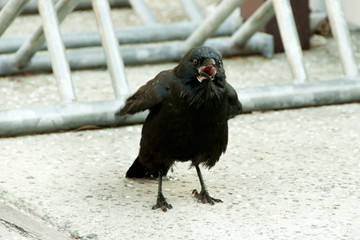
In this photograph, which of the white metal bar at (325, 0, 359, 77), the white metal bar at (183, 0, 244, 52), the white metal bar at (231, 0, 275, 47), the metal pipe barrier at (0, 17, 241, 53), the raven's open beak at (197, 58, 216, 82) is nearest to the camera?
the raven's open beak at (197, 58, 216, 82)

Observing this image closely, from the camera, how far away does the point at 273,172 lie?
3.82 meters

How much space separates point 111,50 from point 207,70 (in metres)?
1.67

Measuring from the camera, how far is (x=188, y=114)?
3211mm

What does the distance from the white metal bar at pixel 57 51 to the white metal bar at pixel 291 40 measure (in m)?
1.50

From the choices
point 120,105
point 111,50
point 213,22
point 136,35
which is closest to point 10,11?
point 111,50

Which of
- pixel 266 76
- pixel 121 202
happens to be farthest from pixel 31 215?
pixel 266 76

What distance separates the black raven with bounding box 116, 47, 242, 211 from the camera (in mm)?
3170

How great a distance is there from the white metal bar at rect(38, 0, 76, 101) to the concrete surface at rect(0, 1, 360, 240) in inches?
11.0

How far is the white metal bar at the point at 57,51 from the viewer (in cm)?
453

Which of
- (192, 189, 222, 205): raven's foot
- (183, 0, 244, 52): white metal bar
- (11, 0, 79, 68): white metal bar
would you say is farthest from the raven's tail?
(183, 0, 244, 52): white metal bar

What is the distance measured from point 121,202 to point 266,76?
8.28 feet

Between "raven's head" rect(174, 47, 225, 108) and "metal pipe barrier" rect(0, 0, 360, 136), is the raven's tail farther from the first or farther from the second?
"raven's head" rect(174, 47, 225, 108)

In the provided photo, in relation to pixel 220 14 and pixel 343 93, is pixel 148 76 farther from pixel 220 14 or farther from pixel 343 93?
pixel 343 93

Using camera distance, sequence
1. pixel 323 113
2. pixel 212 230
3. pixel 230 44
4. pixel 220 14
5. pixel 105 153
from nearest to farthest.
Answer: pixel 212 230, pixel 105 153, pixel 323 113, pixel 220 14, pixel 230 44
